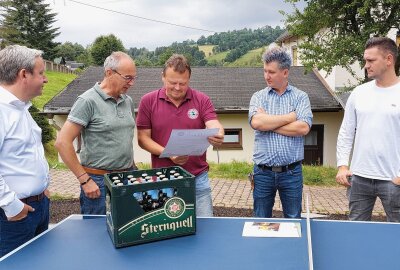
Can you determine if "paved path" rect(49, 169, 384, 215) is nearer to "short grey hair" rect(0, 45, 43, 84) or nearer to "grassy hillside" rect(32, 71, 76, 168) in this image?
"grassy hillside" rect(32, 71, 76, 168)

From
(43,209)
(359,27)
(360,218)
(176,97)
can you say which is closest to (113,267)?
(43,209)

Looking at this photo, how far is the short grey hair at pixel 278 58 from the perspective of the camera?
11.1 ft

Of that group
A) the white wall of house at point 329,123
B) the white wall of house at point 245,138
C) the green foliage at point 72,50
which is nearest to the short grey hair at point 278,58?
the white wall of house at point 245,138

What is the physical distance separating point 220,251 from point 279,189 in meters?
1.51

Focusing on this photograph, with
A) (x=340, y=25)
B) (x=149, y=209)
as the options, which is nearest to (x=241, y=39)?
(x=340, y=25)

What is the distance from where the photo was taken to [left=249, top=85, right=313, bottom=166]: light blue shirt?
134 inches

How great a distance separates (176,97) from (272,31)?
160ft

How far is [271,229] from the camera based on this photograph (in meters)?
2.37

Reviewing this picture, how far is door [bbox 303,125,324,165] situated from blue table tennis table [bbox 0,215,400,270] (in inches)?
579

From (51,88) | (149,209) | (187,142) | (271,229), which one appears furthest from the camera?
(51,88)

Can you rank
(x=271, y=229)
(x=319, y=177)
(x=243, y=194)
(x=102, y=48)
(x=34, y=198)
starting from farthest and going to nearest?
(x=102, y=48)
(x=319, y=177)
(x=243, y=194)
(x=34, y=198)
(x=271, y=229)

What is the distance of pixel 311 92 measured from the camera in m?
17.6

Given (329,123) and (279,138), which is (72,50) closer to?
(329,123)

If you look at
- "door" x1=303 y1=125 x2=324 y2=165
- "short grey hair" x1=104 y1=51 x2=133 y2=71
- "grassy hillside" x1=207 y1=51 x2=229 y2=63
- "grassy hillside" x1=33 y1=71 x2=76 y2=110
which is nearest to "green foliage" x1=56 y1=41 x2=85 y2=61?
"grassy hillside" x1=207 y1=51 x2=229 y2=63
